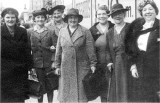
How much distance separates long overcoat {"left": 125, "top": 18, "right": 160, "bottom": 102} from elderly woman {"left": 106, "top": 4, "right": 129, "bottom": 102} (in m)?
0.44

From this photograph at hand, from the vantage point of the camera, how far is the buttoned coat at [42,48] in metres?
6.57

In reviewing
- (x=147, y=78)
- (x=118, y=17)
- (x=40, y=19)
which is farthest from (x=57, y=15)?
(x=147, y=78)

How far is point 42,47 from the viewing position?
261 inches

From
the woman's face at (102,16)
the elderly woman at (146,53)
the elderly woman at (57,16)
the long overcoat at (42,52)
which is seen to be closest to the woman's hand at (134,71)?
the elderly woman at (146,53)

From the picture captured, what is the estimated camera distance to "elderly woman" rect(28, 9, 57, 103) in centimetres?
656

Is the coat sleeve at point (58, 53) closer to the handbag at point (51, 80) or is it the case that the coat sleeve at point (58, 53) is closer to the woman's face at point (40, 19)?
the handbag at point (51, 80)

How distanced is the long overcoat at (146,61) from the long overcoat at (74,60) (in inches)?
36.2

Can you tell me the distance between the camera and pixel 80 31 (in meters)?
6.05

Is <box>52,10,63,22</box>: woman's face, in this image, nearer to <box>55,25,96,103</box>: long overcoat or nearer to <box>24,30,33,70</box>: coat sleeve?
<box>55,25,96,103</box>: long overcoat

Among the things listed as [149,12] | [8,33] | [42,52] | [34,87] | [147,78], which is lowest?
[34,87]

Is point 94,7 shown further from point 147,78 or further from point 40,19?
point 147,78

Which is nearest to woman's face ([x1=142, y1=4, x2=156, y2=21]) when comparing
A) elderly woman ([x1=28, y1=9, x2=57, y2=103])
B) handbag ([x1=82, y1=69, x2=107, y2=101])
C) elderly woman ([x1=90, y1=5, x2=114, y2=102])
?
elderly woman ([x1=90, y1=5, x2=114, y2=102])

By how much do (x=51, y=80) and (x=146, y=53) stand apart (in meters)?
2.25

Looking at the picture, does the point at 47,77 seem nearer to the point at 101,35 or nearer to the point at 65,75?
the point at 65,75
